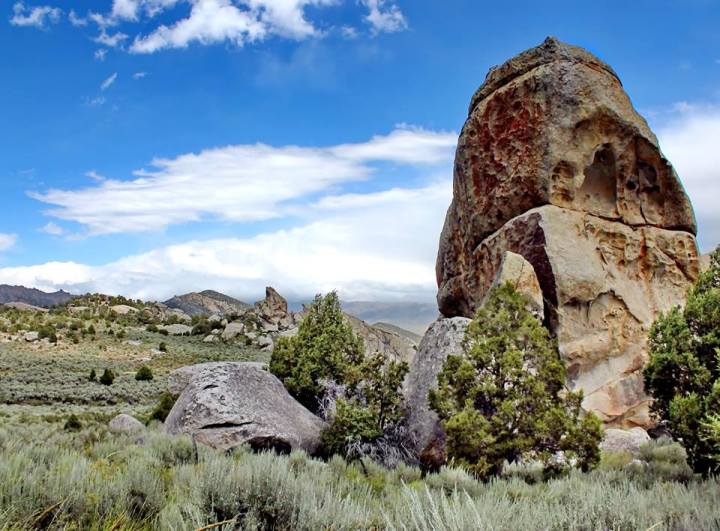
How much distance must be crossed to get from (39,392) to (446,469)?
2733 cm

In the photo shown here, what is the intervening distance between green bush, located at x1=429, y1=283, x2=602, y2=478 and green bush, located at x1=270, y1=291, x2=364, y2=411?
4.74 meters

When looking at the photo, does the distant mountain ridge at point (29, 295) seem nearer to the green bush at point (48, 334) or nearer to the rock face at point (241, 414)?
the green bush at point (48, 334)

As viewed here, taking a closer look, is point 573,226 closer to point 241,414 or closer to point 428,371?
point 428,371

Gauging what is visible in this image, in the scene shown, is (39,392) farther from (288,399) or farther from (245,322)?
(245,322)

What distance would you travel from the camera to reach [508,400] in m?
9.31

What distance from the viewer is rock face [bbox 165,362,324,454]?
11672 mm

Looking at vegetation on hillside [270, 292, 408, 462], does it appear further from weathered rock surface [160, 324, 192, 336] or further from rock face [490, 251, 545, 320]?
weathered rock surface [160, 324, 192, 336]

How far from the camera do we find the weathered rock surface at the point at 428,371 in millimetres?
11414

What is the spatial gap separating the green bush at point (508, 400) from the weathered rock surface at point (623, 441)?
4027 mm

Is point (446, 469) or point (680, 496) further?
point (446, 469)

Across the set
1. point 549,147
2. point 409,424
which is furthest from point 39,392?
point 549,147

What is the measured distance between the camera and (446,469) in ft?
27.6

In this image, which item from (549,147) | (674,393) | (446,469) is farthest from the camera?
(549,147)

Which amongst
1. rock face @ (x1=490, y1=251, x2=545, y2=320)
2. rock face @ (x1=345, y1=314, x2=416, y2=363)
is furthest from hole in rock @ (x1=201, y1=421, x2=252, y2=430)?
rock face @ (x1=345, y1=314, x2=416, y2=363)
